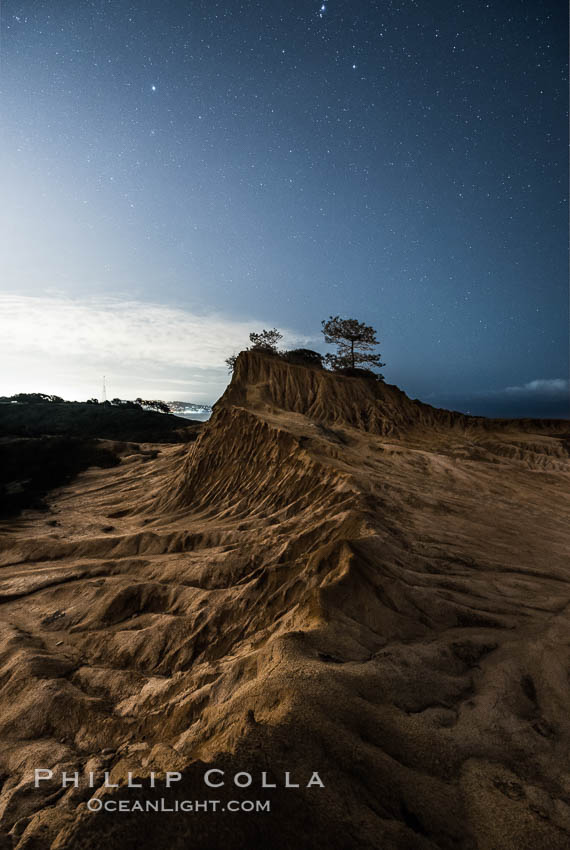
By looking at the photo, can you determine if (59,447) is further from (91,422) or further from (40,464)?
(91,422)

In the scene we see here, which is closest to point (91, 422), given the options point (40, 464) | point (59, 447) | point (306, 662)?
point (59, 447)

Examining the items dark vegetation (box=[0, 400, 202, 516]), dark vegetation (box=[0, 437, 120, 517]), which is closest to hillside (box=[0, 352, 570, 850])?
dark vegetation (box=[0, 437, 120, 517])

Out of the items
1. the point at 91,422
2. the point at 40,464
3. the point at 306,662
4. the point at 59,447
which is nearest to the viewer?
the point at 306,662

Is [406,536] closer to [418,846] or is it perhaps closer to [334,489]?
[334,489]

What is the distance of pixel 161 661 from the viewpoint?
464 cm

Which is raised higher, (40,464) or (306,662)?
(306,662)

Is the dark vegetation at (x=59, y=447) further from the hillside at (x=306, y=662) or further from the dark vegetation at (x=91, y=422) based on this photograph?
the hillside at (x=306, y=662)

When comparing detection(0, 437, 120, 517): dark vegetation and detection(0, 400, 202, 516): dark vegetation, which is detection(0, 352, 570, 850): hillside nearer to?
detection(0, 437, 120, 517): dark vegetation

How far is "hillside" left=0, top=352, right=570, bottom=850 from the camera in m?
1.84

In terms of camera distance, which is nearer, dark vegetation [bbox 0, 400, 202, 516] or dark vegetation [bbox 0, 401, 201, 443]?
dark vegetation [bbox 0, 400, 202, 516]

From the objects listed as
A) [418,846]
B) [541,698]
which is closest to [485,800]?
[418,846]

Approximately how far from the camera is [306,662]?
2.91 meters

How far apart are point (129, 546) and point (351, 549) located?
18.2 feet

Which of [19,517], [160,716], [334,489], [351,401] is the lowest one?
[19,517]
